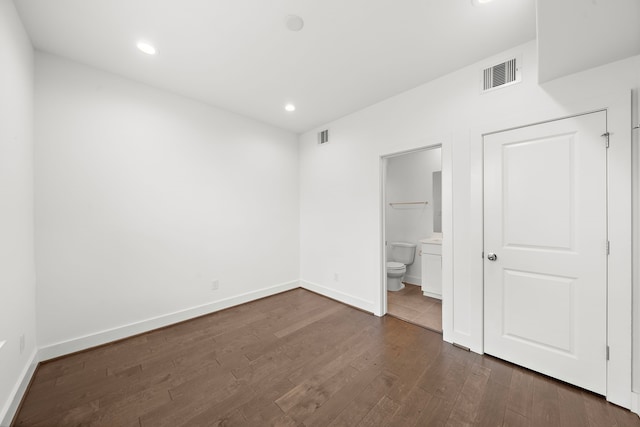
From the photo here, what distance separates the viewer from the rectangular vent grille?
3.79 metres

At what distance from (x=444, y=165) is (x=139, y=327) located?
3.81 meters

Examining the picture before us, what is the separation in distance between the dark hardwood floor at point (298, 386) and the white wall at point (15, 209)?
32 cm

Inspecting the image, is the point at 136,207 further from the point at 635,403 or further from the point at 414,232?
the point at 635,403

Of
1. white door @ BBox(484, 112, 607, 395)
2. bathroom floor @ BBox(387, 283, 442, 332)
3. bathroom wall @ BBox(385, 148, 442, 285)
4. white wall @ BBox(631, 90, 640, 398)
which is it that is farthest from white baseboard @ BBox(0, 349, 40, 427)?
bathroom wall @ BBox(385, 148, 442, 285)

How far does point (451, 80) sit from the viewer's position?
2.42 metres

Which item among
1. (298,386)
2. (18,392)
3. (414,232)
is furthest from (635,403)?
(18,392)

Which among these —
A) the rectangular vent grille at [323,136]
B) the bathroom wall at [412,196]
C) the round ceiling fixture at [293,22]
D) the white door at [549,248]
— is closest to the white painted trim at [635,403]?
the white door at [549,248]

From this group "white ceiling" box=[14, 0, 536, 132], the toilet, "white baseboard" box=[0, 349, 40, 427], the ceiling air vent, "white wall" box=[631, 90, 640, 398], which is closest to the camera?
"white baseboard" box=[0, 349, 40, 427]

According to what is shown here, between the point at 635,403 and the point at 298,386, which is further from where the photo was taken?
the point at 298,386

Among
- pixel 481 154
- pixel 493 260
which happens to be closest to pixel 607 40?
pixel 481 154

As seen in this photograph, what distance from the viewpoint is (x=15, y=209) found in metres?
1.70

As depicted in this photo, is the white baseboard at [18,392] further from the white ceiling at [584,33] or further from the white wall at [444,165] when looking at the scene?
the white ceiling at [584,33]

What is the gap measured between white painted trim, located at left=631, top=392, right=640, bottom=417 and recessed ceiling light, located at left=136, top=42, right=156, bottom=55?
4552mm

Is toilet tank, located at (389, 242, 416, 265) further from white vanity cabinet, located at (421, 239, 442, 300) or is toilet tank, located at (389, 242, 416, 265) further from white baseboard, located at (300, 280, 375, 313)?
white baseboard, located at (300, 280, 375, 313)
